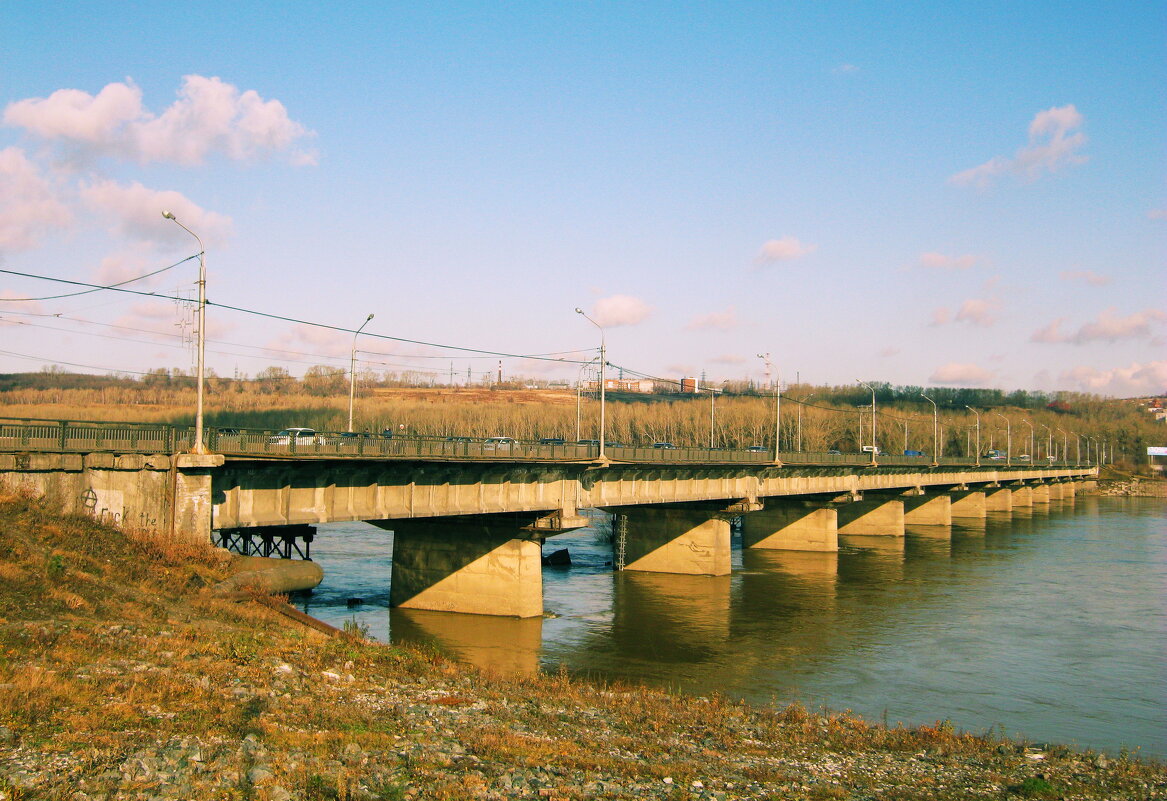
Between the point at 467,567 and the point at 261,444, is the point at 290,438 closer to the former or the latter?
the point at 261,444

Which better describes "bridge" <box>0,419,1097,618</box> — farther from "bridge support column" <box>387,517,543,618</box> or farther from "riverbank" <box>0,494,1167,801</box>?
"riverbank" <box>0,494,1167,801</box>

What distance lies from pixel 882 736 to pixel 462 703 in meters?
9.97

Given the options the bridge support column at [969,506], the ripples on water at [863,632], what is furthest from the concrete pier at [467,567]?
the bridge support column at [969,506]

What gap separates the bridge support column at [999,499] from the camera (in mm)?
132750

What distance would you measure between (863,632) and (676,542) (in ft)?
61.3

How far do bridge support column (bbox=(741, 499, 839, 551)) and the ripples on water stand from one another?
8.01 feet

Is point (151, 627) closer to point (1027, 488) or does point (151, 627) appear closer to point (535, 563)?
point (535, 563)

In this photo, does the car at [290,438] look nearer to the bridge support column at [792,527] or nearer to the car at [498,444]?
the car at [498,444]

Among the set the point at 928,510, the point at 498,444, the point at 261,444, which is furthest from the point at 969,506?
the point at 261,444

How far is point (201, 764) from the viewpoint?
43.4 ft

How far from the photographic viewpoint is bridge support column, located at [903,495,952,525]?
102625 millimetres

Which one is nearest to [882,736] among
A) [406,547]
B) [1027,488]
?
[406,547]

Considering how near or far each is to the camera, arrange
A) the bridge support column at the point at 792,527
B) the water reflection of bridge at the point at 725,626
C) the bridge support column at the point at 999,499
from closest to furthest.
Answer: the water reflection of bridge at the point at 725,626 → the bridge support column at the point at 792,527 → the bridge support column at the point at 999,499

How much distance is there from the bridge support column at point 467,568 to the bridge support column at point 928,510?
2857 inches
